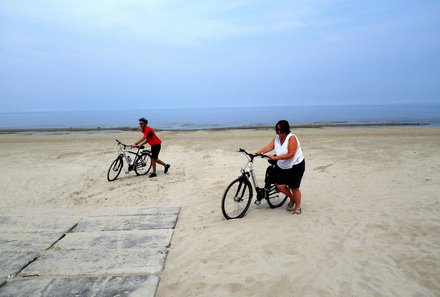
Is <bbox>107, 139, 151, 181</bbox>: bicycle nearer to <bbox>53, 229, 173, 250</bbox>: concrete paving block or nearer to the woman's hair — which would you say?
<bbox>53, 229, 173, 250</bbox>: concrete paving block

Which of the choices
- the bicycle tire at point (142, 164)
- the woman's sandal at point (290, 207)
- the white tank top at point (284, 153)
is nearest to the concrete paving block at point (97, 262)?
the white tank top at point (284, 153)

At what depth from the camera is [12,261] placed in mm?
4109

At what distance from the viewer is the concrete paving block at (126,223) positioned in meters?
5.38

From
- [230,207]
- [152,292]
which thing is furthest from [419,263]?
[152,292]

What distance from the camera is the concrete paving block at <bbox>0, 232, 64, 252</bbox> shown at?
15.0ft

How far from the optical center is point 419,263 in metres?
3.93

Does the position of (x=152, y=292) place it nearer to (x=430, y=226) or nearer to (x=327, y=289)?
(x=327, y=289)

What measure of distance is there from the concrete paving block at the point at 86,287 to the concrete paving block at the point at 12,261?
0.25 meters

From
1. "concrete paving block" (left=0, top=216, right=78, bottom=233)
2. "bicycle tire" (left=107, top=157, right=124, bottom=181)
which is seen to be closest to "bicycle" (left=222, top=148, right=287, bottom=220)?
"concrete paving block" (left=0, top=216, right=78, bottom=233)

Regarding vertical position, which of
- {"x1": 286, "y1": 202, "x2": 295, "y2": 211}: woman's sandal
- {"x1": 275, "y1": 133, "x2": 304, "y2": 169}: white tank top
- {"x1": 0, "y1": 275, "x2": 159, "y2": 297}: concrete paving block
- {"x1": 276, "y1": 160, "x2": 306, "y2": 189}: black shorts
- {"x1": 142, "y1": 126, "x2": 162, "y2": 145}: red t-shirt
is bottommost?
{"x1": 0, "y1": 275, "x2": 159, "y2": 297}: concrete paving block

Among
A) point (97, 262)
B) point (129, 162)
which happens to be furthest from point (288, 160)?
point (129, 162)

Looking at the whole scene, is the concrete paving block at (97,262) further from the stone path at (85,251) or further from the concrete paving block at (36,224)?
Answer: the concrete paving block at (36,224)

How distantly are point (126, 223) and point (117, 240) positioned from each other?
792 mm

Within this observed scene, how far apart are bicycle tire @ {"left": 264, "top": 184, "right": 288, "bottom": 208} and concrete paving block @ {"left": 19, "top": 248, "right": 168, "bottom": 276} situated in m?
2.44
